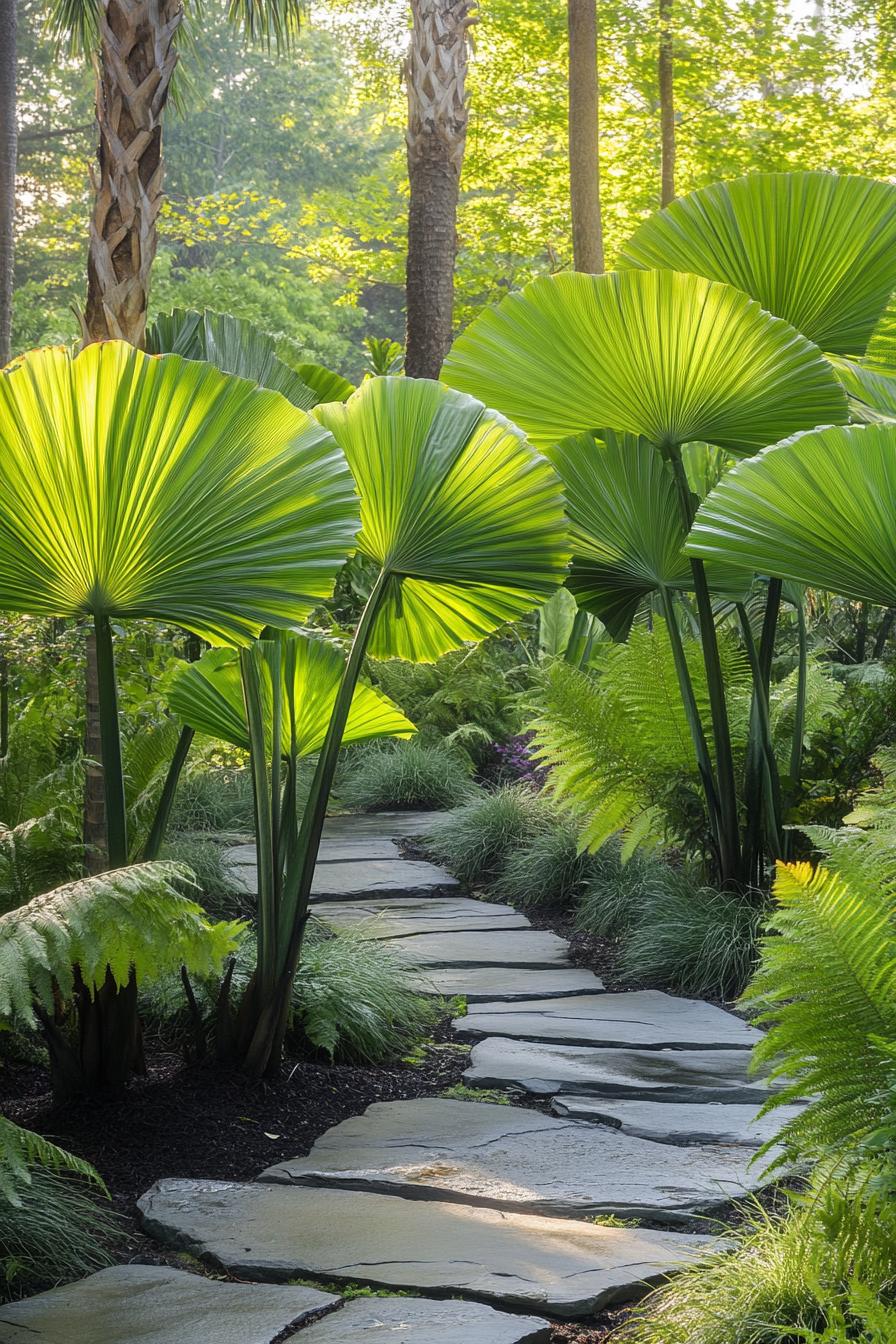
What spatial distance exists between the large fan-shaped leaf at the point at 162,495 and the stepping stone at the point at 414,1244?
4.33 ft

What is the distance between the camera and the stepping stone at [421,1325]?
2133mm

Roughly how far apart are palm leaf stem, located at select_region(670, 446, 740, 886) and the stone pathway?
736 millimetres

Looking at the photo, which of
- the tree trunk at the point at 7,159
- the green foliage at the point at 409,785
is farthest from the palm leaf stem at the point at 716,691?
the tree trunk at the point at 7,159

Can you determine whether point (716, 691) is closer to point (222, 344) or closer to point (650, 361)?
point (650, 361)

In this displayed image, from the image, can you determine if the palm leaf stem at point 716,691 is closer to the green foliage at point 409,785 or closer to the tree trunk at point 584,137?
the green foliage at point 409,785

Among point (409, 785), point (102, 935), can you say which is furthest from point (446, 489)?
point (409, 785)

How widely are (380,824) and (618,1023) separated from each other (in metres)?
3.85

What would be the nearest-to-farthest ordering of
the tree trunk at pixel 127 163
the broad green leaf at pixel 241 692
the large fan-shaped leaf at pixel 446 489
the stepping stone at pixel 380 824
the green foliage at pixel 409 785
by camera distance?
the large fan-shaped leaf at pixel 446 489 → the broad green leaf at pixel 241 692 → the tree trunk at pixel 127 163 → the stepping stone at pixel 380 824 → the green foliage at pixel 409 785

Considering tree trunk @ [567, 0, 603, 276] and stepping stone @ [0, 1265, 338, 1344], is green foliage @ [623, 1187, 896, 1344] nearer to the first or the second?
stepping stone @ [0, 1265, 338, 1344]

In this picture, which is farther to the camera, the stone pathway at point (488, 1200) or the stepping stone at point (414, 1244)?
the stepping stone at point (414, 1244)

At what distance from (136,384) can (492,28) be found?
49.4 feet

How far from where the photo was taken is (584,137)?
36.5 feet

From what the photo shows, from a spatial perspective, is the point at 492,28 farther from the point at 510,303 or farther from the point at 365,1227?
the point at 365,1227

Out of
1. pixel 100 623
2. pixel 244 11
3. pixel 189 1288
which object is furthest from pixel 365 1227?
pixel 244 11
